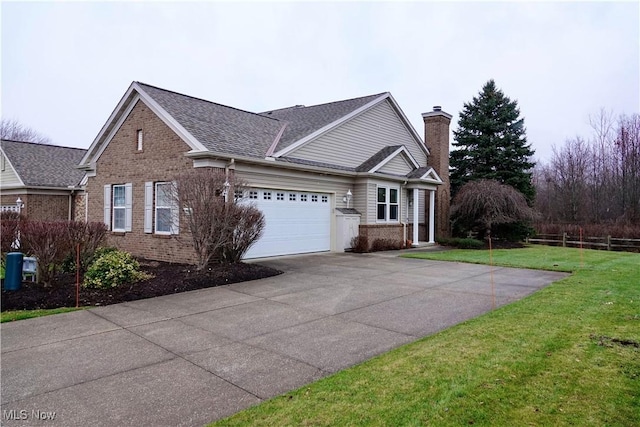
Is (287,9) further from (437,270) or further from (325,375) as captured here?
(325,375)

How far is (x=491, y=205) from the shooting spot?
20.8 metres

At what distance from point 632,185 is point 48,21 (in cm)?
3398

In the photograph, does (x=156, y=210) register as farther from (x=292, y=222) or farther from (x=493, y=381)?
(x=493, y=381)

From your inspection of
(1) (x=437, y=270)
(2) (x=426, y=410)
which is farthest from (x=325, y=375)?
(1) (x=437, y=270)

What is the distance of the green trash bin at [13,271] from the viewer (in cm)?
821

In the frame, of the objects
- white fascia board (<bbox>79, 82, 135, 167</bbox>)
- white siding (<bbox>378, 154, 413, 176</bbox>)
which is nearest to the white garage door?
white siding (<bbox>378, 154, 413, 176</bbox>)

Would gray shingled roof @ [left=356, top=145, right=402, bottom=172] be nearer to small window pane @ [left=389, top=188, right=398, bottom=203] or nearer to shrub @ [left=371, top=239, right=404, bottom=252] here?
small window pane @ [left=389, top=188, right=398, bottom=203]

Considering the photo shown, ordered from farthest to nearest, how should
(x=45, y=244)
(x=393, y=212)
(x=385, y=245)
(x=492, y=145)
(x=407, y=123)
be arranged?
(x=492, y=145) < (x=407, y=123) < (x=393, y=212) < (x=385, y=245) < (x=45, y=244)

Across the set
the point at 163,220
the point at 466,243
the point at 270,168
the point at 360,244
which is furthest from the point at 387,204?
the point at 163,220

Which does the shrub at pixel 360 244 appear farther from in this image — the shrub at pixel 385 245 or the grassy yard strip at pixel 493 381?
the grassy yard strip at pixel 493 381

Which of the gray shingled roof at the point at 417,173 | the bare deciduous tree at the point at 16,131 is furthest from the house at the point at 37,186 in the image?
the bare deciduous tree at the point at 16,131

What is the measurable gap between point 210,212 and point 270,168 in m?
4.45

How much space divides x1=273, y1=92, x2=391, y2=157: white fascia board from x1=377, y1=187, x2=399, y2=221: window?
3504 millimetres

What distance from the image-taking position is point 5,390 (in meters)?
4.05
